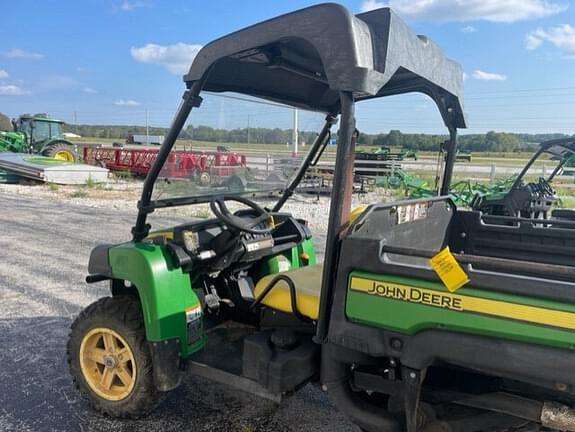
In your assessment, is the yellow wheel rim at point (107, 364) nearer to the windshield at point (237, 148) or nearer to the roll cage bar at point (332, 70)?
the roll cage bar at point (332, 70)

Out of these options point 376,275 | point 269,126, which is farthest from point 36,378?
point 376,275

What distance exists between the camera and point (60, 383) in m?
3.28

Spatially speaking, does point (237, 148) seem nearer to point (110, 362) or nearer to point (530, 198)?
point (110, 362)

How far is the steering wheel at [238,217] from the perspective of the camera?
2881 mm

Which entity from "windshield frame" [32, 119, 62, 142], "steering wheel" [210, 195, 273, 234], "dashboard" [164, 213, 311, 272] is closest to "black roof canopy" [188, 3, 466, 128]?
"steering wheel" [210, 195, 273, 234]

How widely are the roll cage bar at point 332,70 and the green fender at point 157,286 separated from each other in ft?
0.69

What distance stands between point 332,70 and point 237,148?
1.38 metres

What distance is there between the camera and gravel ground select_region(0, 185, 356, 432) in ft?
9.36

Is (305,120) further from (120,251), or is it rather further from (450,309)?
(450,309)

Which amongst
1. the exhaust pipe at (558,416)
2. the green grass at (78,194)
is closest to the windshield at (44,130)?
the green grass at (78,194)

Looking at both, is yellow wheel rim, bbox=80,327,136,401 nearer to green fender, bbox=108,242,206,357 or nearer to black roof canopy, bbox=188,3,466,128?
green fender, bbox=108,242,206,357

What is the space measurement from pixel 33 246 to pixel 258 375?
19.8 feet

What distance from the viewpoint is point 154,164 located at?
2.70 m

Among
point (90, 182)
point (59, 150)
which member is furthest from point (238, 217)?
point (59, 150)
